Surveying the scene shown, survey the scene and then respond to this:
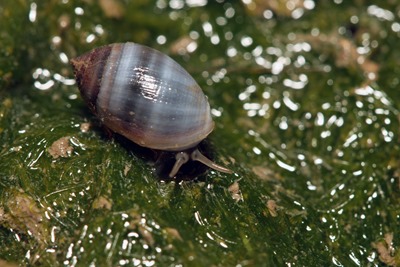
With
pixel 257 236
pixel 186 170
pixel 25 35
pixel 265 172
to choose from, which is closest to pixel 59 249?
pixel 186 170

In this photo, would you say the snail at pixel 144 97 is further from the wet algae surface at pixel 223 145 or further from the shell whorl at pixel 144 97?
the wet algae surface at pixel 223 145

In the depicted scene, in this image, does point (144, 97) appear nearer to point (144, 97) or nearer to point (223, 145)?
point (144, 97)

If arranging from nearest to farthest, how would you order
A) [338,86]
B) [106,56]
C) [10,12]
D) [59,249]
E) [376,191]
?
[59,249], [106,56], [376,191], [10,12], [338,86]

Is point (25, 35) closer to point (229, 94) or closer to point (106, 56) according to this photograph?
point (106, 56)

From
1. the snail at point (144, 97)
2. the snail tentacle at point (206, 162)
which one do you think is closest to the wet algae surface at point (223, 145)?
the snail tentacle at point (206, 162)

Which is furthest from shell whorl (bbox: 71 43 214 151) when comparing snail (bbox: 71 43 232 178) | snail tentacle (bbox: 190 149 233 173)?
snail tentacle (bbox: 190 149 233 173)

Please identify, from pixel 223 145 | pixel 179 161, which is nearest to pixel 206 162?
pixel 179 161

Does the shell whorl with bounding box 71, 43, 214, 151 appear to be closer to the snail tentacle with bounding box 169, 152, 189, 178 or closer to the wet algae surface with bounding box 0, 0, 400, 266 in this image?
the snail tentacle with bounding box 169, 152, 189, 178
